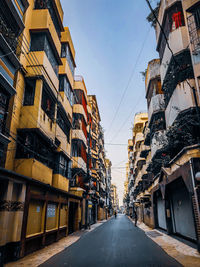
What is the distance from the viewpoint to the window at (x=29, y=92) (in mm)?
14078

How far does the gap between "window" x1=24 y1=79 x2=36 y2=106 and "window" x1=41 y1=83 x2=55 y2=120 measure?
99 cm

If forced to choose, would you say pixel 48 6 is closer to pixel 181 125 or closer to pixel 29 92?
pixel 29 92

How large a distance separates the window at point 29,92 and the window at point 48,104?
3.25 feet

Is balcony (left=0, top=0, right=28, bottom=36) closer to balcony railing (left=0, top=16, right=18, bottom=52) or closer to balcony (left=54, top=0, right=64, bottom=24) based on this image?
balcony railing (left=0, top=16, right=18, bottom=52)

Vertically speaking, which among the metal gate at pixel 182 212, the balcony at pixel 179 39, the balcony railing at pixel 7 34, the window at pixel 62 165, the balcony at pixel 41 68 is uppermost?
the balcony at pixel 179 39

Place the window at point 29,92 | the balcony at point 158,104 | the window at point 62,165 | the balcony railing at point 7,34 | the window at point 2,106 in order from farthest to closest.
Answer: the balcony at point 158,104
the window at point 62,165
the window at point 29,92
the window at point 2,106
the balcony railing at point 7,34

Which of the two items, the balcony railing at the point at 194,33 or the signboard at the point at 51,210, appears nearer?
the balcony railing at the point at 194,33

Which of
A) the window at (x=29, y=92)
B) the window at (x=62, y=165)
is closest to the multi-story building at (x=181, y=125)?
the window at (x=62, y=165)

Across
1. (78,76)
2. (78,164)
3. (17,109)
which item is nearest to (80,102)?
(78,76)

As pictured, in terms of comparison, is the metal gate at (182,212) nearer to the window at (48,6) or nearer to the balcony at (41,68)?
the balcony at (41,68)

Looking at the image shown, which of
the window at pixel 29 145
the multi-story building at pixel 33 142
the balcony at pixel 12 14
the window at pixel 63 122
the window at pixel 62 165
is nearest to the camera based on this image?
the multi-story building at pixel 33 142

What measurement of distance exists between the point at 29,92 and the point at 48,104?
84.1 inches

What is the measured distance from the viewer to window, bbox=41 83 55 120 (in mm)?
15617

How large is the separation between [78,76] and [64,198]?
16540mm
